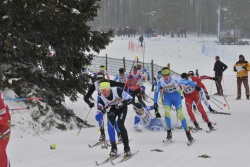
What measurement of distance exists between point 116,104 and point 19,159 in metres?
2.53

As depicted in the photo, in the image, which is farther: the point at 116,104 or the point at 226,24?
the point at 226,24

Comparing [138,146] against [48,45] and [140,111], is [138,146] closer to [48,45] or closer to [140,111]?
[140,111]

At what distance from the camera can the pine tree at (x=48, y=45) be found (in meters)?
11.6

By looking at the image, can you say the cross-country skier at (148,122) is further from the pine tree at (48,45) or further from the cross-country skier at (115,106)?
the cross-country skier at (115,106)

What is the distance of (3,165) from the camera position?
255 inches

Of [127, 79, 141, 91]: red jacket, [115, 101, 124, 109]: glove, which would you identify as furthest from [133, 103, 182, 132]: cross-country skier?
[115, 101, 124, 109]: glove

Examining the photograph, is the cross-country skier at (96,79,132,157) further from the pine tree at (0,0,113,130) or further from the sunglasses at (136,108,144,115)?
the sunglasses at (136,108,144,115)

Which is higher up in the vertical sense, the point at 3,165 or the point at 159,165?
the point at 3,165

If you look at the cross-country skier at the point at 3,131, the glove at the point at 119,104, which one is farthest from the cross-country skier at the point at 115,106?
the cross-country skier at the point at 3,131

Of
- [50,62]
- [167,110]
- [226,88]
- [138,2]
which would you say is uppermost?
[138,2]

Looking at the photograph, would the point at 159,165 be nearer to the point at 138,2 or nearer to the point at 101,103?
the point at 101,103

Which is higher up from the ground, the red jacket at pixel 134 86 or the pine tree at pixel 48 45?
the pine tree at pixel 48 45

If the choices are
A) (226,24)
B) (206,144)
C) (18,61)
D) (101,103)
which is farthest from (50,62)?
(226,24)

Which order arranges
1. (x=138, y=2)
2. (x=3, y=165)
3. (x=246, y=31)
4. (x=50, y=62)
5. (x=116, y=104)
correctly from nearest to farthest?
(x=3, y=165)
(x=116, y=104)
(x=50, y=62)
(x=246, y=31)
(x=138, y=2)
